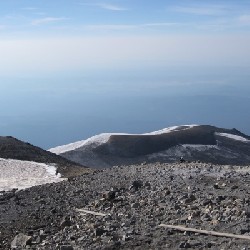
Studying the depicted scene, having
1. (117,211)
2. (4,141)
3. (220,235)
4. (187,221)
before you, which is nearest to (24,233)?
(117,211)

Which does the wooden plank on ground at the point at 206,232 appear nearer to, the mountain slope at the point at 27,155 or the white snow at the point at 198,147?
the mountain slope at the point at 27,155

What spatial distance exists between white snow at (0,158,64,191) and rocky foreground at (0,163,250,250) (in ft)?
12.3

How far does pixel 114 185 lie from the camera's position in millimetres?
21875

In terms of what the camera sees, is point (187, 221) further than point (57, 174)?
No

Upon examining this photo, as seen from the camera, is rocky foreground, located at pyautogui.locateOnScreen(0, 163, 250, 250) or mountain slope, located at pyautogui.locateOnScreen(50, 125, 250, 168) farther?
mountain slope, located at pyautogui.locateOnScreen(50, 125, 250, 168)

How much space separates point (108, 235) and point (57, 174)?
17.3m

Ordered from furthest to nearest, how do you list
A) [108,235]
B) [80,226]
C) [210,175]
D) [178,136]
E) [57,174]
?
[178,136], [57,174], [210,175], [80,226], [108,235]

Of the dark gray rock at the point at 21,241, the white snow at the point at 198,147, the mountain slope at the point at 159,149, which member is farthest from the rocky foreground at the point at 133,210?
the white snow at the point at 198,147

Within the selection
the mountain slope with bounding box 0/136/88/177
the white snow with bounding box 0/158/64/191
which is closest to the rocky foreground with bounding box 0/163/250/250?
the white snow with bounding box 0/158/64/191

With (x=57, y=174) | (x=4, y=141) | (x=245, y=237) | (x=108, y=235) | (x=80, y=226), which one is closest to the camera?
(x=245, y=237)

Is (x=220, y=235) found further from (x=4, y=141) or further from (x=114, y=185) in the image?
(x=4, y=141)

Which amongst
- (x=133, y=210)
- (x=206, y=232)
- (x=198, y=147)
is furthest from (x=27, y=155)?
(x=198, y=147)

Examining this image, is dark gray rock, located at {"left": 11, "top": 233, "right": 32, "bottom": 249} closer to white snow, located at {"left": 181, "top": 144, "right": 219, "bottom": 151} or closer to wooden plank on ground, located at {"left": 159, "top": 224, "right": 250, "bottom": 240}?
wooden plank on ground, located at {"left": 159, "top": 224, "right": 250, "bottom": 240}

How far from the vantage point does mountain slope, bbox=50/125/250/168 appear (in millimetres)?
68500
